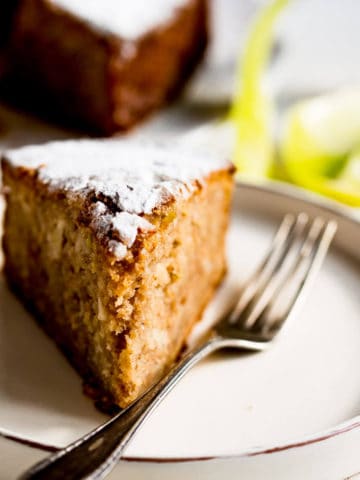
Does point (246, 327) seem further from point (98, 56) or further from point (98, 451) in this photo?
point (98, 56)

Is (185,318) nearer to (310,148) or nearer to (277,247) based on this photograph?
(277,247)

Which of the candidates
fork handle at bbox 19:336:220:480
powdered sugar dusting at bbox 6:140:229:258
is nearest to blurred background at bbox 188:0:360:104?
powdered sugar dusting at bbox 6:140:229:258

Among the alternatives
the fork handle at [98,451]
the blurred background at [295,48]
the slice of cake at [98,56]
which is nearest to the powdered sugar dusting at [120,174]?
the fork handle at [98,451]

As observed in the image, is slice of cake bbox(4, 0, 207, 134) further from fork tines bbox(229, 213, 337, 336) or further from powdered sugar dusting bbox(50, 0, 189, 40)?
fork tines bbox(229, 213, 337, 336)

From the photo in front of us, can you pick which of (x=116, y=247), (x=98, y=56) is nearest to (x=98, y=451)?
(x=116, y=247)

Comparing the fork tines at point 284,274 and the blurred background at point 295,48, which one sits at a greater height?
the blurred background at point 295,48

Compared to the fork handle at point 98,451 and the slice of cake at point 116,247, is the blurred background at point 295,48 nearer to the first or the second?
the slice of cake at point 116,247

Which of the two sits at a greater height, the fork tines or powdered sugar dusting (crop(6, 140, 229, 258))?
powdered sugar dusting (crop(6, 140, 229, 258))
